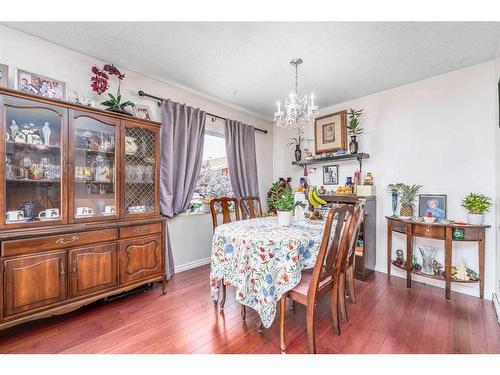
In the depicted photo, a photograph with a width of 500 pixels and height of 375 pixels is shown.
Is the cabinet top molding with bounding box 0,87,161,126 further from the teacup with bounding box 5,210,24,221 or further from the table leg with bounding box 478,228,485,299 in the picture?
the table leg with bounding box 478,228,485,299

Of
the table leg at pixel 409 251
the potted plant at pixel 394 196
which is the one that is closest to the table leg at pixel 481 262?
the table leg at pixel 409 251

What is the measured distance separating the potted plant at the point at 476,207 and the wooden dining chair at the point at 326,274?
1644 mm

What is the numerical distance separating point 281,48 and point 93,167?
A: 213 cm

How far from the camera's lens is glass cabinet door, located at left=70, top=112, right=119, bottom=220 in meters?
1.99

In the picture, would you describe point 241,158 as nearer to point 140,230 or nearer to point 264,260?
point 140,230

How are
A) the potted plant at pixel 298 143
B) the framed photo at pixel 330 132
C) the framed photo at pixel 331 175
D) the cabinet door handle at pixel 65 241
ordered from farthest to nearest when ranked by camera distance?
→ the potted plant at pixel 298 143 < the framed photo at pixel 331 175 < the framed photo at pixel 330 132 < the cabinet door handle at pixel 65 241

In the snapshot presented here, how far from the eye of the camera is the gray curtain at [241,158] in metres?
3.62

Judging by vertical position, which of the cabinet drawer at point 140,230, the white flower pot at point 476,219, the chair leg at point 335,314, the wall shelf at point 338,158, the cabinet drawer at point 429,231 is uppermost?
the wall shelf at point 338,158

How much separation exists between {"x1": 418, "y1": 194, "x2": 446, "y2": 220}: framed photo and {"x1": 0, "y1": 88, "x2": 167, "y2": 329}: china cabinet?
3.09 metres

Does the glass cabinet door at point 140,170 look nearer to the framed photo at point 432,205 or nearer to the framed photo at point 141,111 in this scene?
the framed photo at point 141,111

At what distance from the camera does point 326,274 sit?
1.62 meters

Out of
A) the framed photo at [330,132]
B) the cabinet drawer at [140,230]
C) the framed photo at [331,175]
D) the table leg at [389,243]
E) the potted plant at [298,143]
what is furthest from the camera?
the potted plant at [298,143]

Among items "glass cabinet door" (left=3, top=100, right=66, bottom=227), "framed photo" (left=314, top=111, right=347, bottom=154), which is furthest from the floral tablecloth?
"framed photo" (left=314, top=111, right=347, bottom=154)

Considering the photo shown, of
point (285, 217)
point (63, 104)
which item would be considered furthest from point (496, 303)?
point (63, 104)
